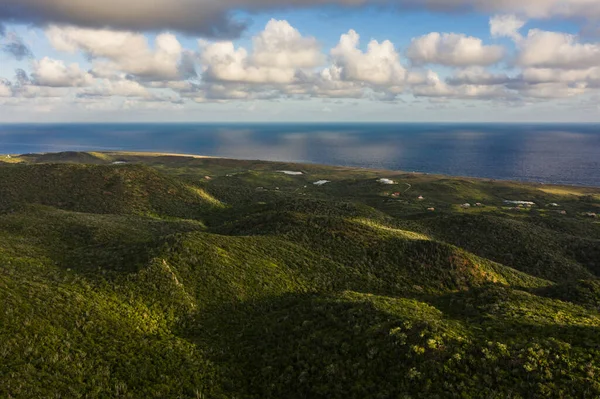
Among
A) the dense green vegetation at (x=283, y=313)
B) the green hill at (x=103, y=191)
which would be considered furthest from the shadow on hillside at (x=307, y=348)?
the green hill at (x=103, y=191)

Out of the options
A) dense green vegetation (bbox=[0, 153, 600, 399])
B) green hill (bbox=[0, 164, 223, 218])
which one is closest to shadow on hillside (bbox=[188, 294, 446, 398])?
dense green vegetation (bbox=[0, 153, 600, 399])

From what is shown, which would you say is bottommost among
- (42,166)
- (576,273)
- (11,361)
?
(576,273)

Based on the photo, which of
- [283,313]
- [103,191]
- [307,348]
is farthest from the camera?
[103,191]

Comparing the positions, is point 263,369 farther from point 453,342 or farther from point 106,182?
point 106,182

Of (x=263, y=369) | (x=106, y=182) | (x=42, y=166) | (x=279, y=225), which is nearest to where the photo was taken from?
(x=263, y=369)

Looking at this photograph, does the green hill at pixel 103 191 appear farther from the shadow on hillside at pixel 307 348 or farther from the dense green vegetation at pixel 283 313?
the shadow on hillside at pixel 307 348

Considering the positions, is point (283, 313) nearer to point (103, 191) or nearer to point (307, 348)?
point (307, 348)

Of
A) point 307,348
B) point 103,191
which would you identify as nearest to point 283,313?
point 307,348

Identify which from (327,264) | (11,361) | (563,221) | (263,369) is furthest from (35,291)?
(563,221)

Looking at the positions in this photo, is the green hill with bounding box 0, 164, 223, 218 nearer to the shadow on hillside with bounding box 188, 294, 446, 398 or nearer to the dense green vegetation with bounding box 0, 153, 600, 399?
the dense green vegetation with bounding box 0, 153, 600, 399
